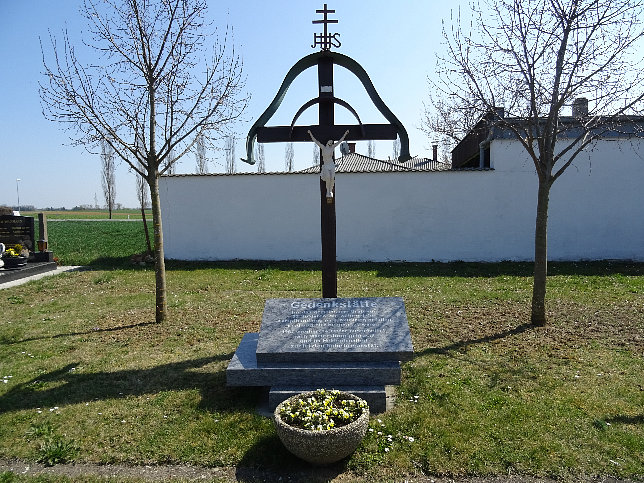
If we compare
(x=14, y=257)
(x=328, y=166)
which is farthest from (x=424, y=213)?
(x=14, y=257)

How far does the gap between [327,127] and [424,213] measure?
32.2ft

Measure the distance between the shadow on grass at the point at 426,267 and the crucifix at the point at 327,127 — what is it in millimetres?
6782

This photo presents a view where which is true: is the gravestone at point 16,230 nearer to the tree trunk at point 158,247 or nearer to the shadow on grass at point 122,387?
the tree trunk at point 158,247

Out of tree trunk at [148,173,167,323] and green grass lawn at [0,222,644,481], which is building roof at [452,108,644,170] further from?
tree trunk at [148,173,167,323]

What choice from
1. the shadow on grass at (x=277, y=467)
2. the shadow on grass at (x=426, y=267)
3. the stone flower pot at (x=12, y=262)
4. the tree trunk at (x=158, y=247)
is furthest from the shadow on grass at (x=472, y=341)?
the stone flower pot at (x=12, y=262)

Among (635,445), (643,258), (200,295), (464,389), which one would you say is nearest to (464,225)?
(643,258)

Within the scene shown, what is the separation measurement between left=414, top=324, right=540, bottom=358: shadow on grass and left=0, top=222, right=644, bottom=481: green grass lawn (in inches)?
1.2

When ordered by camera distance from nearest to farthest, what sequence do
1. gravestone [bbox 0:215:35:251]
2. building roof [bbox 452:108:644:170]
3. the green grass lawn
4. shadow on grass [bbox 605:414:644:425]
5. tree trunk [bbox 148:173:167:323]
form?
the green grass lawn, shadow on grass [bbox 605:414:644:425], tree trunk [bbox 148:173:167:323], building roof [bbox 452:108:644:170], gravestone [bbox 0:215:35:251]

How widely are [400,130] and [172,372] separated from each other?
438cm

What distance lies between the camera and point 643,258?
48.7 ft

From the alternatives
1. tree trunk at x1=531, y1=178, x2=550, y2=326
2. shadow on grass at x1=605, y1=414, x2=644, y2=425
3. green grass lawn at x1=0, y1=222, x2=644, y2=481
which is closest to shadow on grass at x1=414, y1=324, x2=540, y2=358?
green grass lawn at x1=0, y1=222, x2=644, y2=481

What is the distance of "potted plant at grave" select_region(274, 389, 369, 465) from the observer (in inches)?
141

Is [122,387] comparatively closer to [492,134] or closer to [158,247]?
[158,247]

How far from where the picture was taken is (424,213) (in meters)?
15.4
